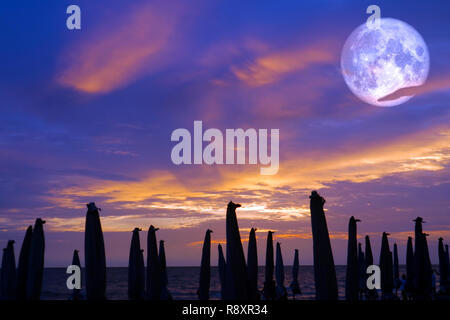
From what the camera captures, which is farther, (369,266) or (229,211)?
(369,266)

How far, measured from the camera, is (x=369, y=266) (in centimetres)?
2505

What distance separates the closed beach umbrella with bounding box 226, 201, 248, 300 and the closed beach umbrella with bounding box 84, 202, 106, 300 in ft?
14.7

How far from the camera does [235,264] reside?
45.6 feet

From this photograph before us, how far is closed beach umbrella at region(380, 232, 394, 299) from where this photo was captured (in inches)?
960

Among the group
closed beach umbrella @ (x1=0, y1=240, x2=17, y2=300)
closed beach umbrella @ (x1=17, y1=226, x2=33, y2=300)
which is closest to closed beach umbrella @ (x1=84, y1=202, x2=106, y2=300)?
closed beach umbrella @ (x1=17, y1=226, x2=33, y2=300)

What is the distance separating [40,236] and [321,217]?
34.0ft

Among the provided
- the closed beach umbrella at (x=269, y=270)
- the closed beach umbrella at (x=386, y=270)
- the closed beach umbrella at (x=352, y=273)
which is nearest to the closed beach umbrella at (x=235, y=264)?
the closed beach umbrella at (x=352, y=273)

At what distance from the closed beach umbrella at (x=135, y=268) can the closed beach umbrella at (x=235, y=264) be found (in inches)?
301

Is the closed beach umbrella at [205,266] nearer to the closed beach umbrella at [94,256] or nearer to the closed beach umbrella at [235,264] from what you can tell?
the closed beach umbrella at [94,256]

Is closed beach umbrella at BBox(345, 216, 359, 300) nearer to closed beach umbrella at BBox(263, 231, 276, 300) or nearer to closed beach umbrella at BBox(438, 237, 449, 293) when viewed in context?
closed beach umbrella at BBox(263, 231, 276, 300)

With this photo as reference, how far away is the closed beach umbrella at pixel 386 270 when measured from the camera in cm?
2439
